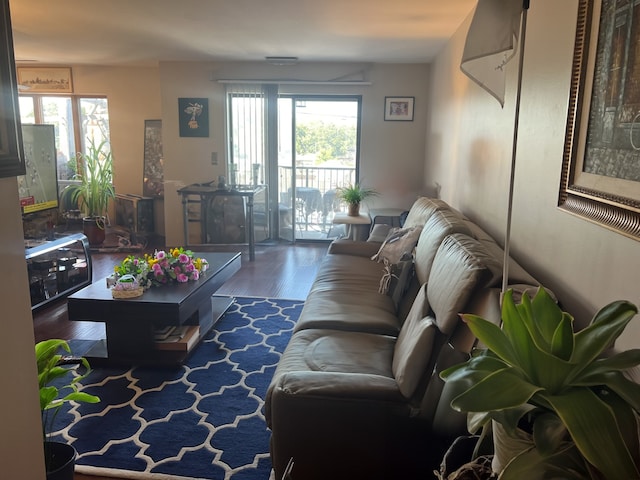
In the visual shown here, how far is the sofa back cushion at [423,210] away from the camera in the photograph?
10.8 ft

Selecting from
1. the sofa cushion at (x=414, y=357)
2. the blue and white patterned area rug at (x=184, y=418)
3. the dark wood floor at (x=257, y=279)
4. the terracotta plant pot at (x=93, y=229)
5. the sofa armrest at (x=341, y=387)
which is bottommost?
the blue and white patterned area rug at (x=184, y=418)

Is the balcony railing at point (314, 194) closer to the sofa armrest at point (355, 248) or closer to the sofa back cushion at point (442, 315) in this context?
the sofa armrest at point (355, 248)

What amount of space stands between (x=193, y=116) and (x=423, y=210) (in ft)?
11.9

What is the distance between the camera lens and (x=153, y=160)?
21.7 ft

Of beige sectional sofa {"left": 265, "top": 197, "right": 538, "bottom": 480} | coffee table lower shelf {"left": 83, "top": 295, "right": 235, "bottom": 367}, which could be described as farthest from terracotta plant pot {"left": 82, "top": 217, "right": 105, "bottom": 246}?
beige sectional sofa {"left": 265, "top": 197, "right": 538, "bottom": 480}

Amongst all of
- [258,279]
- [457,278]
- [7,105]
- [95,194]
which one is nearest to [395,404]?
[457,278]

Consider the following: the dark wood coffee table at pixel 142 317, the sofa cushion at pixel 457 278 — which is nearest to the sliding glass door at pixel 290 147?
the dark wood coffee table at pixel 142 317

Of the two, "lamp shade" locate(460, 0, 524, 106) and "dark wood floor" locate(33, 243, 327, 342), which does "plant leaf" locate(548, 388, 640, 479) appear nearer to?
"lamp shade" locate(460, 0, 524, 106)

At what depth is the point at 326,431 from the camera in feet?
5.42

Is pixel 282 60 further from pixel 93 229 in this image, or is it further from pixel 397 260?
pixel 397 260

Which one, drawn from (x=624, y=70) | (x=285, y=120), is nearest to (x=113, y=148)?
(x=285, y=120)

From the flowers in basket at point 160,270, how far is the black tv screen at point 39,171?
67.9 inches

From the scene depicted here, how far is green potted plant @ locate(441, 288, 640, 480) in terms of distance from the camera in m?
0.78

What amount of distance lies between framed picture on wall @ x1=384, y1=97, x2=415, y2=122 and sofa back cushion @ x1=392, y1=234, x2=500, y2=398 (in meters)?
4.14
